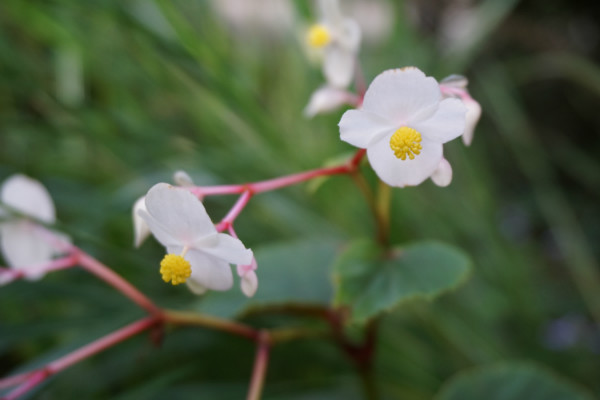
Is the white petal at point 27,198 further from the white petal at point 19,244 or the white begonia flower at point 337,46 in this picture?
the white begonia flower at point 337,46

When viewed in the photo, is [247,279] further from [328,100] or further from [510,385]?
[510,385]

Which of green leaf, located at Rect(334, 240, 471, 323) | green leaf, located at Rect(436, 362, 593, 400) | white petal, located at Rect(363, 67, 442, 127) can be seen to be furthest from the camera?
green leaf, located at Rect(436, 362, 593, 400)

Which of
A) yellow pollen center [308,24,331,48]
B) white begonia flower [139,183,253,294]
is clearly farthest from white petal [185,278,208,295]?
yellow pollen center [308,24,331,48]

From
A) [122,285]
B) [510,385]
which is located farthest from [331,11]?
[510,385]

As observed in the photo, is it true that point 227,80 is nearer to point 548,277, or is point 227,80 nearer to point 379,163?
point 379,163

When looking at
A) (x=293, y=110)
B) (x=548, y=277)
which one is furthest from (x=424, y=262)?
(x=548, y=277)

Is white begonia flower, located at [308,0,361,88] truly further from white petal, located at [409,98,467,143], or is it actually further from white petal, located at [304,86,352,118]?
white petal, located at [409,98,467,143]
